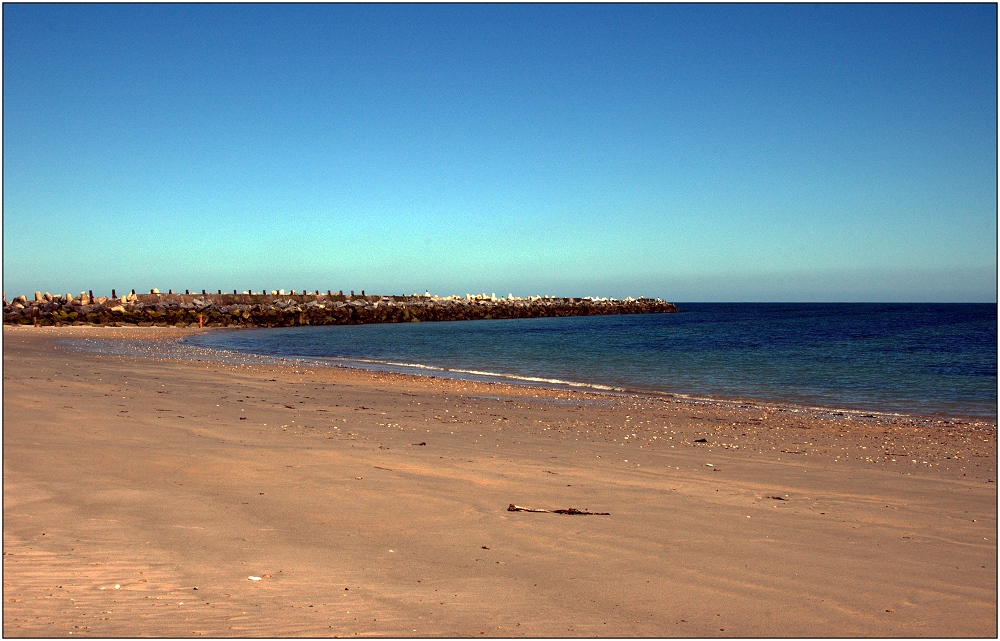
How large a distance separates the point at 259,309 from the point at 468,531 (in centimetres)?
5686

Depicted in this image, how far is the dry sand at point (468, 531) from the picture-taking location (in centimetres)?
388

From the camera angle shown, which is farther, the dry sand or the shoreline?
the shoreline

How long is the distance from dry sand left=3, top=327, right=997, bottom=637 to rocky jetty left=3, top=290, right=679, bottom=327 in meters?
44.0

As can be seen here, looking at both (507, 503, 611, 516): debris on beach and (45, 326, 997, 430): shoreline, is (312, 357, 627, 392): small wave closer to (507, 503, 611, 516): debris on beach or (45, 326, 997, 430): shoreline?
(45, 326, 997, 430): shoreline

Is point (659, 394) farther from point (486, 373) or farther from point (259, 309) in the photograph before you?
point (259, 309)

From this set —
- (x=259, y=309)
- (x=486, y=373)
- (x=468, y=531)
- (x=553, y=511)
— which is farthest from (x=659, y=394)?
(x=259, y=309)

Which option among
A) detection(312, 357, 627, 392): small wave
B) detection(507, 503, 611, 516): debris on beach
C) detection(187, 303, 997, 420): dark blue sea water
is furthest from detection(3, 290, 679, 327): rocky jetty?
detection(507, 503, 611, 516): debris on beach

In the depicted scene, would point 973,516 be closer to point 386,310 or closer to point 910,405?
point 910,405

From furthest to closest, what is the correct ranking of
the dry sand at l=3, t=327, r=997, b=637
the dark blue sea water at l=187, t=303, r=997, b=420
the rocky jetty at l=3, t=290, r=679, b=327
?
the rocky jetty at l=3, t=290, r=679, b=327 → the dark blue sea water at l=187, t=303, r=997, b=420 → the dry sand at l=3, t=327, r=997, b=637

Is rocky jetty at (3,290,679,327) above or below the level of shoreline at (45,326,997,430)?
above

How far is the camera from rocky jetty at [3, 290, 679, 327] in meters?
49.7

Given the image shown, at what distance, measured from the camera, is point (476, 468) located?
7.37m

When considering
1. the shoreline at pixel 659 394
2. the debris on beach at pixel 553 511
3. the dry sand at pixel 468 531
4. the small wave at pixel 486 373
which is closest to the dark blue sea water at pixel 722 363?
the small wave at pixel 486 373

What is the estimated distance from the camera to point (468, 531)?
5.26 m
